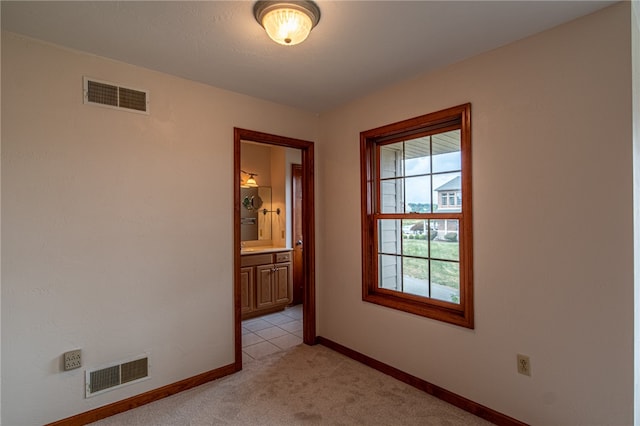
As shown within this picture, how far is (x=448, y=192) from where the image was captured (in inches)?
101

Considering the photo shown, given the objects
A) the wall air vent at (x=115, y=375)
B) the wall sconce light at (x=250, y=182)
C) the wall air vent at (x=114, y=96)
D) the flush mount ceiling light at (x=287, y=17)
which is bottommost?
the wall air vent at (x=115, y=375)

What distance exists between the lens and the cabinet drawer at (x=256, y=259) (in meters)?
4.33

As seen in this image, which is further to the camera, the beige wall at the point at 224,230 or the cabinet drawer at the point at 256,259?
the cabinet drawer at the point at 256,259

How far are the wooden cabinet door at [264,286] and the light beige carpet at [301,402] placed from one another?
5.02 feet

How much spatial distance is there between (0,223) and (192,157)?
48.3 inches

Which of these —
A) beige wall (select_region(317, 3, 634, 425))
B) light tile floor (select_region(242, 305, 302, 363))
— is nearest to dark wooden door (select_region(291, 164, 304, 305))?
light tile floor (select_region(242, 305, 302, 363))

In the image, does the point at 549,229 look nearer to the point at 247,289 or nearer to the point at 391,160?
the point at 391,160

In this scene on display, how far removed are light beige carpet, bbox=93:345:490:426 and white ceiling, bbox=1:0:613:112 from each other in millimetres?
2432

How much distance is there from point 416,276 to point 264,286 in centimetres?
238

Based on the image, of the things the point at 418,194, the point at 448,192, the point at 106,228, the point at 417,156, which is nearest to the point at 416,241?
the point at 418,194

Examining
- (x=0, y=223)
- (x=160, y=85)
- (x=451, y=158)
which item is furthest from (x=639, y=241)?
(x=0, y=223)

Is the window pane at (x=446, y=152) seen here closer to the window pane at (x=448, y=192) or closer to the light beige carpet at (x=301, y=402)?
the window pane at (x=448, y=192)

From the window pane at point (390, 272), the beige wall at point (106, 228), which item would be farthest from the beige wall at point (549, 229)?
the beige wall at point (106, 228)

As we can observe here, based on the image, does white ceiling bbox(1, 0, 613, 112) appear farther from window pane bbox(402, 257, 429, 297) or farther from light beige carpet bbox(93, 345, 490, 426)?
light beige carpet bbox(93, 345, 490, 426)
